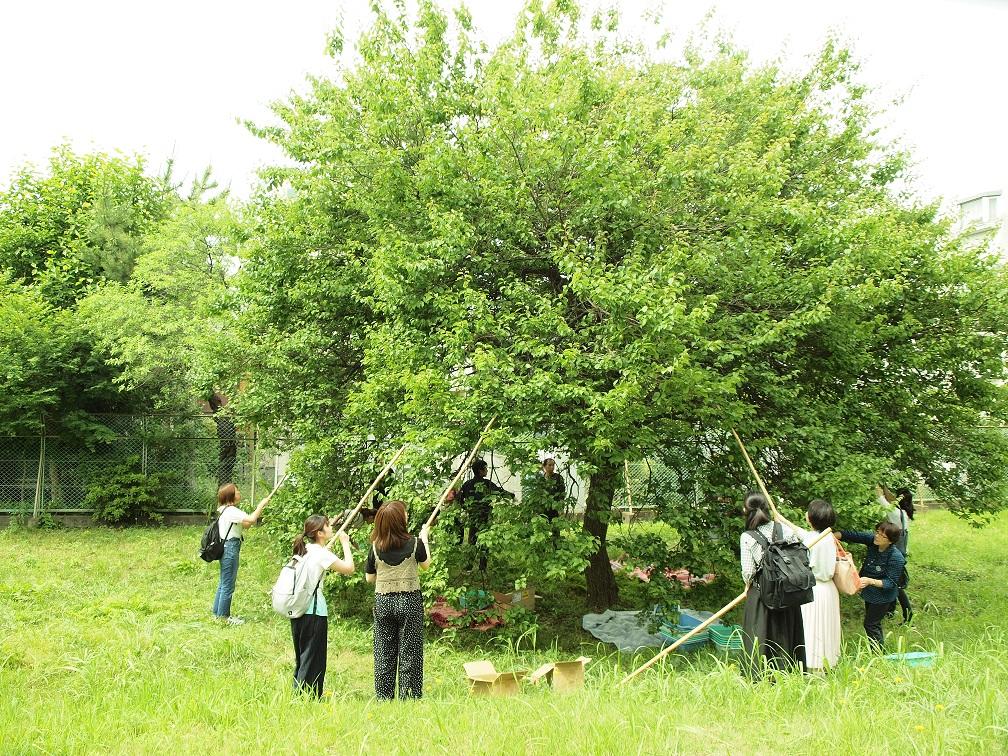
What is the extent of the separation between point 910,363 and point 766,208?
2.67m

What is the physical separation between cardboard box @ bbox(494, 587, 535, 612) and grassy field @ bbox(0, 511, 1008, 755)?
0.70 meters

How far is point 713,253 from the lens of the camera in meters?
8.11

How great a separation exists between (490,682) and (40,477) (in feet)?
45.2

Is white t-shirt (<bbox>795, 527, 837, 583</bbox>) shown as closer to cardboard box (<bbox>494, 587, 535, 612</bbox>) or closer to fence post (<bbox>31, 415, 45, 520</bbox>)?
cardboard box (<bbox>494, 587, 535, 612</bbox>)

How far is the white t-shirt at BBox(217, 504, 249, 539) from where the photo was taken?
28.3ft

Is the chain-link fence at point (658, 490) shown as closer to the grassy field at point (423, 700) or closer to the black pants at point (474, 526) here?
the black pants at point (474, 526)

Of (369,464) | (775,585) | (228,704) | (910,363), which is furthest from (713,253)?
(228,704)

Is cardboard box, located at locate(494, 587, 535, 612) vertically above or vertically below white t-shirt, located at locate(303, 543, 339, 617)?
below

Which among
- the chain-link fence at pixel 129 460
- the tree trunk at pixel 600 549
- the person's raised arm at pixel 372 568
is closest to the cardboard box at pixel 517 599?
the tree trunk at pixel 600 549

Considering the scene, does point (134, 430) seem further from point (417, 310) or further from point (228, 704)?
point (228, 704)

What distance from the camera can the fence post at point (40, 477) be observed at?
1562 cm

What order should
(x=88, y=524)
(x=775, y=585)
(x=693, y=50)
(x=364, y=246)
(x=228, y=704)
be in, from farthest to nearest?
(x=88, y=524) → (x=693, y=50) → (x=364, y=246) → (x=775, y=585) → (x=228, y=704)

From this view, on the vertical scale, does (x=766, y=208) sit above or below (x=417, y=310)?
above

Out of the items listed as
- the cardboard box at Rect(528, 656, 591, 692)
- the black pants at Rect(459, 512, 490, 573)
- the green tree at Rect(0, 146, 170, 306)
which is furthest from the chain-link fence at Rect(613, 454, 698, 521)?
the green tree at Rect(0, 146, 170, 306)
